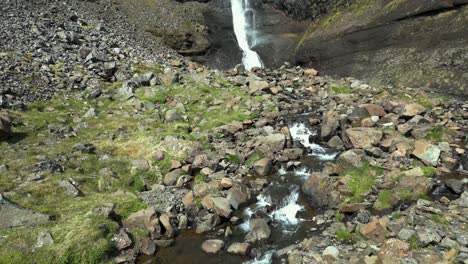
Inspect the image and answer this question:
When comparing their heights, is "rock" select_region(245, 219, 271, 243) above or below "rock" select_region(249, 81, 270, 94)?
below

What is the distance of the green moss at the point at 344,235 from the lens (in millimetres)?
12173

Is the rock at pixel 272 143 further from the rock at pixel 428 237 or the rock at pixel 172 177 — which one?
the rock at pixel 428 237

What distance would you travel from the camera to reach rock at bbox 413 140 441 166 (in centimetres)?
1659

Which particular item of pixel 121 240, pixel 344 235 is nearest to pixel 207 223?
pixel 121 240

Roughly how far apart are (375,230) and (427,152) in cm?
660

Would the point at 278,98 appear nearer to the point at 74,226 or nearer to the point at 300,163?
the point at 300,163

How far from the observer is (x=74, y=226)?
12430 millimetres

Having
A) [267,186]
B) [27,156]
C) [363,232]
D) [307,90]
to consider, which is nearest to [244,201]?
[267,186]

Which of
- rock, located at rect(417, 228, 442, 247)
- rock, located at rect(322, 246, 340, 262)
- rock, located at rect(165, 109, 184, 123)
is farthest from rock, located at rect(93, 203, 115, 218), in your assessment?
rock, located at rect(417, 228, 442, 247)

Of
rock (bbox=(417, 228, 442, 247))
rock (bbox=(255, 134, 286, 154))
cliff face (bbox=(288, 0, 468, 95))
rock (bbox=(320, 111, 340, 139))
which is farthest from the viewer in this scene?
cliff face (bbox=(288, 0, 468, 95))

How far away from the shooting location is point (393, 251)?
10.9 metres

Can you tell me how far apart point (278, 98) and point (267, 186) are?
35.8 ft

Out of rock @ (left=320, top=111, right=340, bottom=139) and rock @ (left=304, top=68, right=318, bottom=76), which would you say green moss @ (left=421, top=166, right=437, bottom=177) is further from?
rock @ (left=304, top=68, right=318, bottom=76)

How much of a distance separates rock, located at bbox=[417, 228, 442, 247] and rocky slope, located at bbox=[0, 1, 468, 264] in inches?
1.6
